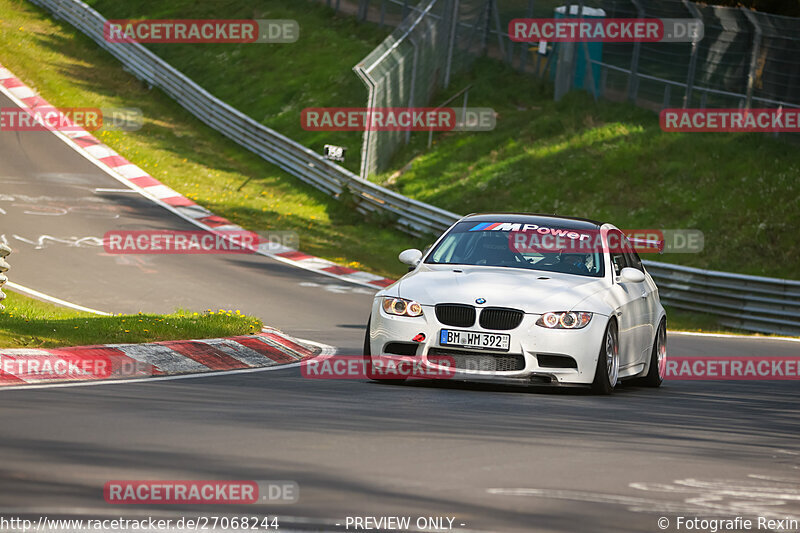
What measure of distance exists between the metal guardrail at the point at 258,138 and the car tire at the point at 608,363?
15.6 meters

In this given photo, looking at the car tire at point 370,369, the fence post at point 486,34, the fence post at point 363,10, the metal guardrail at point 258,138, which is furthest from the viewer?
the fence post at point 363,10

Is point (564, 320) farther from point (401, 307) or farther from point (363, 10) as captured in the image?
point (363, 10)

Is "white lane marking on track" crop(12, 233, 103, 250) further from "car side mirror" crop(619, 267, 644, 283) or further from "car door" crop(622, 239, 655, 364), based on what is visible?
"car side mirror" crop(619, 267, 644, 283)

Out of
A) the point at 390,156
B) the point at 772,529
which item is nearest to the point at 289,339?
the point at 772,529
